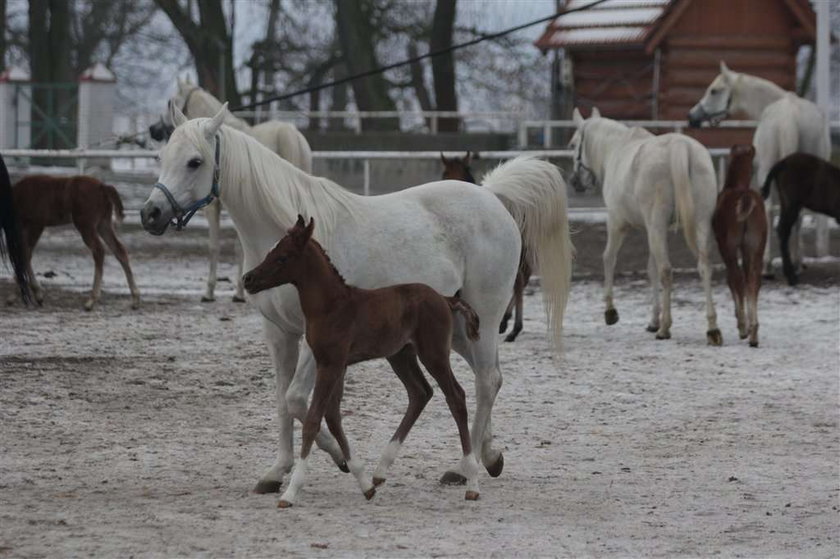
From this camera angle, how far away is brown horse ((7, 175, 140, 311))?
1326cm

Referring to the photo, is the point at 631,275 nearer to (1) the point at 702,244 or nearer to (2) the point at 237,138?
(1) the point at 702,244

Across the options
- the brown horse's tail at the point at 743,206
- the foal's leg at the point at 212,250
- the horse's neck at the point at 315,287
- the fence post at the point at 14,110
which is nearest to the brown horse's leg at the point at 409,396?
the horse's neck at the point at 315,287

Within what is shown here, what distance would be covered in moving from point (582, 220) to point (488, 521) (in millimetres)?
14492

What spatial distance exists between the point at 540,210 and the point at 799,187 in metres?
8.29

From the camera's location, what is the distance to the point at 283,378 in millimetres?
6785

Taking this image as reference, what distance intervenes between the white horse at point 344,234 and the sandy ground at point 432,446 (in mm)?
458

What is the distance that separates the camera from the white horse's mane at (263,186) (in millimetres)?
6723

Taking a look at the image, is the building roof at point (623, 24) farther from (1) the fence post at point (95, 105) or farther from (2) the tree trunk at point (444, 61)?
(1) the fence post at point (95, 105)

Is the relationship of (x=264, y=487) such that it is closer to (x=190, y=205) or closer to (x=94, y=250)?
(x=190, y=205)

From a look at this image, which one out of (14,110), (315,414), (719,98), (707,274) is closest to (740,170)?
(707,274)

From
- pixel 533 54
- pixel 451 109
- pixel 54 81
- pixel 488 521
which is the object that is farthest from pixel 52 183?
pixel 533 54

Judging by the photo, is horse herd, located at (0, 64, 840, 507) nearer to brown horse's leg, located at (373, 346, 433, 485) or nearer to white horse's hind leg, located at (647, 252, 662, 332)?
brown horse's leg, located at (373, 346, 433, 485)

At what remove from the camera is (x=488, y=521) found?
6.21 meters

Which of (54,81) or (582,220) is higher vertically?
(54,81)
